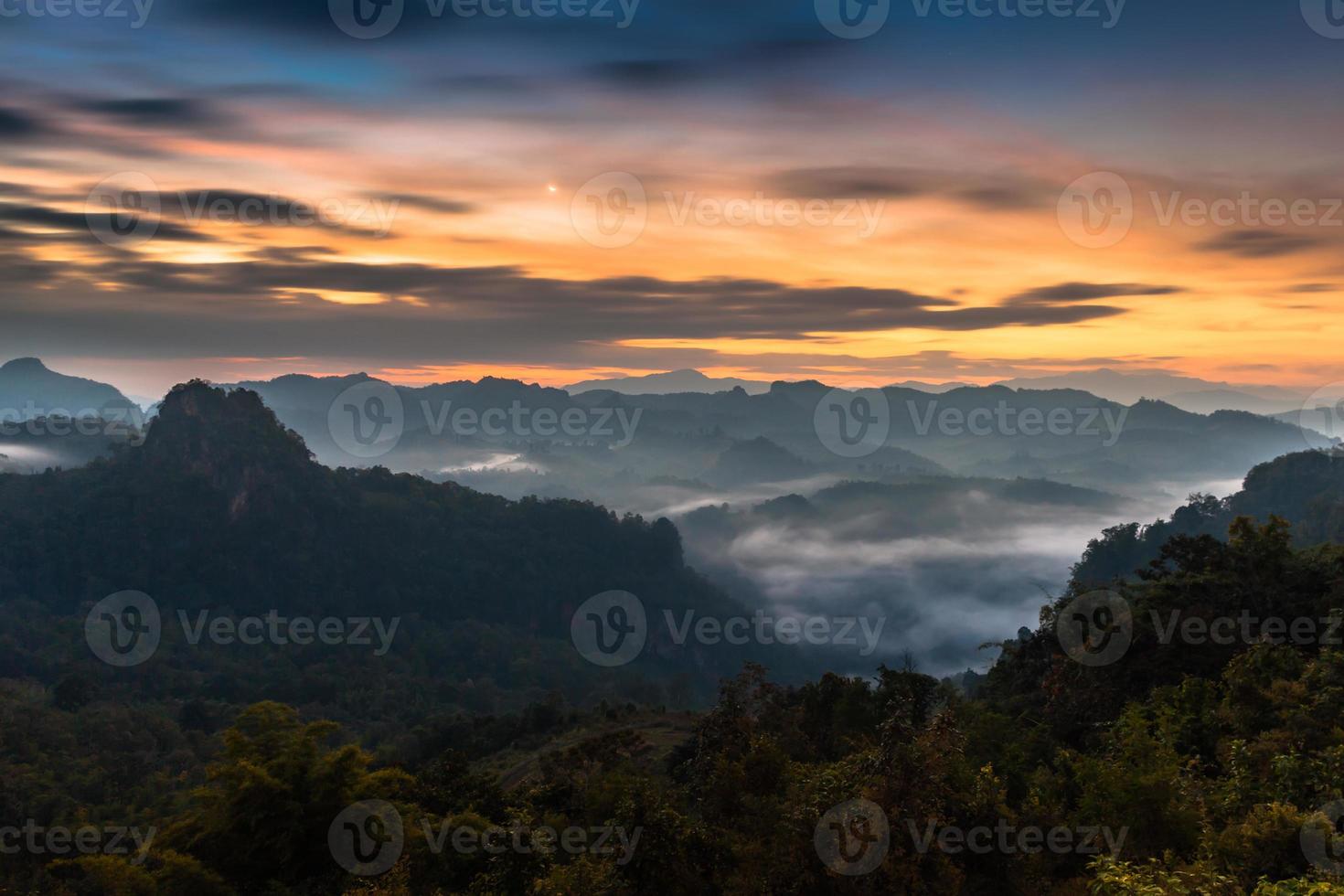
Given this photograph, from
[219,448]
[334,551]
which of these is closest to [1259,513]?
[334,551]

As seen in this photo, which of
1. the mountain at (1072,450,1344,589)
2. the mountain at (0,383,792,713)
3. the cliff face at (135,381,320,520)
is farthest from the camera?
the cliff face at (135,381,320,520)

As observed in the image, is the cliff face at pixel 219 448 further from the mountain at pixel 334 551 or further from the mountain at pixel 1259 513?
the mountain at pixel 1259 513

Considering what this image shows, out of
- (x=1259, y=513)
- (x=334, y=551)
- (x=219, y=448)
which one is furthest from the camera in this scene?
(x=219, y=448)

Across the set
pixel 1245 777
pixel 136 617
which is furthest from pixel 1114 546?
pixel 136 617

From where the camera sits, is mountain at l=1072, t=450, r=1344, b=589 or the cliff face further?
the cliff face

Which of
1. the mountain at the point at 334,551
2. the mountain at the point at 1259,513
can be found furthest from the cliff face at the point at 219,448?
the mountain at the point at 1259,513

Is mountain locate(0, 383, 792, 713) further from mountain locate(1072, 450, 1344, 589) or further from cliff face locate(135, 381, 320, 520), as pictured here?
mountain locate(1072, 450, 1344, 589)

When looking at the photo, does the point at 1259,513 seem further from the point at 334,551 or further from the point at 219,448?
the point at 219,448

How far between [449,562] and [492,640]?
26109mm

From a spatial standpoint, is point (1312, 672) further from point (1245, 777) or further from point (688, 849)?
point (688, 849)

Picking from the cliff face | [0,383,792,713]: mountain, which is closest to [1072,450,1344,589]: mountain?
[0,383,792,713]: mountain

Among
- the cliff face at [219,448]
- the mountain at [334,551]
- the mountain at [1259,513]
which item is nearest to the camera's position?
the mountain at [1259,513]

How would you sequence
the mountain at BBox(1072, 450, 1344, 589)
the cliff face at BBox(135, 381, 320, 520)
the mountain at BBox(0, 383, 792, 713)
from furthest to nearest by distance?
the cliff face at BBox(135, 381, 320, 520) → the mountain at BBox(0, 383, 792, 713) → the mountain at BBox(1072, 450, 1344, 589)

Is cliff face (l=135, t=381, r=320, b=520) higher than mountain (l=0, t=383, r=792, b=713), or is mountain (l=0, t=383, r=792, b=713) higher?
cliff face (l=135, t=381, r=320, b=520)
